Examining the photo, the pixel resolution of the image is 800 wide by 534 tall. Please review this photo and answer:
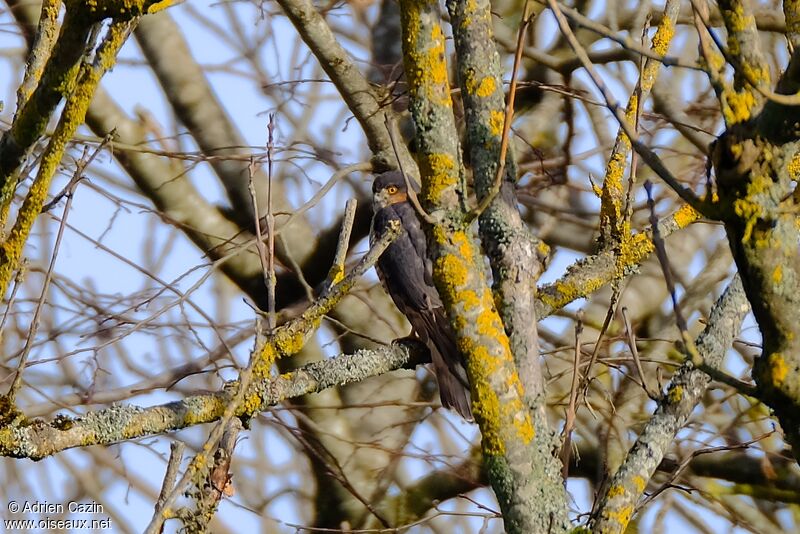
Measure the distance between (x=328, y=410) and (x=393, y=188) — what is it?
134 cm

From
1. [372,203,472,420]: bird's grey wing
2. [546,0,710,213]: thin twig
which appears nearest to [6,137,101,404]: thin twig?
[546,0,710,213]: thin twig

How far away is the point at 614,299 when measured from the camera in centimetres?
271

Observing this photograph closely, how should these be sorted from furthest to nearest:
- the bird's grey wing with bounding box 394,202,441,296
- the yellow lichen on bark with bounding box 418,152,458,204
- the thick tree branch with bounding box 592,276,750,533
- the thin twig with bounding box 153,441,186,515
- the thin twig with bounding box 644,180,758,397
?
the bird's grey wing with bounding box 394,202,441,296
the yellow lichen on bark with bounding box 418,152,458,204
the thick tree branch with bounding box 592,276,750,533
the thin twig with bounding box 153,441,186,515
the thin twig with bounding box 644,180,758,397

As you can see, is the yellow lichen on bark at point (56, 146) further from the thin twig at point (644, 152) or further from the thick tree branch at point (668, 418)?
the thick tree branch at point (668, 418)

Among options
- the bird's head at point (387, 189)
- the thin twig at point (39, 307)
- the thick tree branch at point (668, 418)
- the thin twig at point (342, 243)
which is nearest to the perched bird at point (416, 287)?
the bird's head at point (387, 189)

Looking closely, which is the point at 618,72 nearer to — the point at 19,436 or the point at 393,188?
the point at 393,188

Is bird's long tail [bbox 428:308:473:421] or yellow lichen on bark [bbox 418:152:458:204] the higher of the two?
bird's long tail [bbox 428:308:473:421]

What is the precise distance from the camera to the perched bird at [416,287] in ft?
12.8

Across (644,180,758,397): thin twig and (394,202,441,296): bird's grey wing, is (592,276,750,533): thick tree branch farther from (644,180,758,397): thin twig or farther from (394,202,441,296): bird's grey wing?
(394,202,441,296): bird's grey wing

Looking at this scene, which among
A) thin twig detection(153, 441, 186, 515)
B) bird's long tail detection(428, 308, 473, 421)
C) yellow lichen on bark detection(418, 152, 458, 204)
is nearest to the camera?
thin twig detection(153, 441, 186, 515)

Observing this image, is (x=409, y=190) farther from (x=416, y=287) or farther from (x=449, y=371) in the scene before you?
(x=416, y=287)

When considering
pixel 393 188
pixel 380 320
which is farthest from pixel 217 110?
pixel 380 320

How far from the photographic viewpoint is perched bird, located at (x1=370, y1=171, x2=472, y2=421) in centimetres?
389

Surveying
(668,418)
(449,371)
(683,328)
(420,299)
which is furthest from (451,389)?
(683,328)
